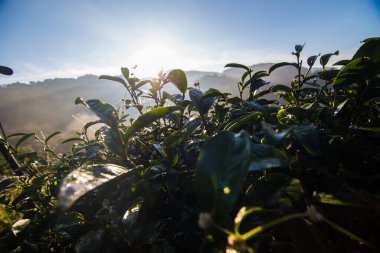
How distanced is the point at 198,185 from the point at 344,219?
50cm

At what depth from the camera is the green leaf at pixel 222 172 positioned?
0.57m

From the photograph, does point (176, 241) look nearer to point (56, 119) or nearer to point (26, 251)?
point (26, 251)

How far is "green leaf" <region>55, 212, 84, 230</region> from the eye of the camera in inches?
41.8

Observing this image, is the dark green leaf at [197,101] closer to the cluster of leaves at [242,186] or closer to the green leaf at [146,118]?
the cluster of leaves at [242,186]

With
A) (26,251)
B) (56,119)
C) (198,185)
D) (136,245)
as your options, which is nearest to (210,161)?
(198,185)

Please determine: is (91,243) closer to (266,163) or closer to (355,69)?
(266,163)

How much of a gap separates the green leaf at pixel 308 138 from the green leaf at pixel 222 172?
163mm

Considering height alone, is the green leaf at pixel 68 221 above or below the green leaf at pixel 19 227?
above

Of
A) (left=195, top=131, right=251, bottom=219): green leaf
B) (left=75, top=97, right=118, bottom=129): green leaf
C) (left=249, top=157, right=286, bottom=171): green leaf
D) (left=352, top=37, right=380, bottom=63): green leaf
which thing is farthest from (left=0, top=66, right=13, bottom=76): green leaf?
(left=352, top=37, right=380, bottom=63): green leaf

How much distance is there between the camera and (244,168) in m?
0.57

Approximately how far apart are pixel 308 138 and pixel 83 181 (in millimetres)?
627

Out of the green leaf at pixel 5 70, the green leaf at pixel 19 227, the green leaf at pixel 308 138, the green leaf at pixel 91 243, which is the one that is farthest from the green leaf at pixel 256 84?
the green leaf at pixel 5 70

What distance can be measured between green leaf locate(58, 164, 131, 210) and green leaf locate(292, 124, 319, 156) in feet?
1.87

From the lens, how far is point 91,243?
2.90ft
